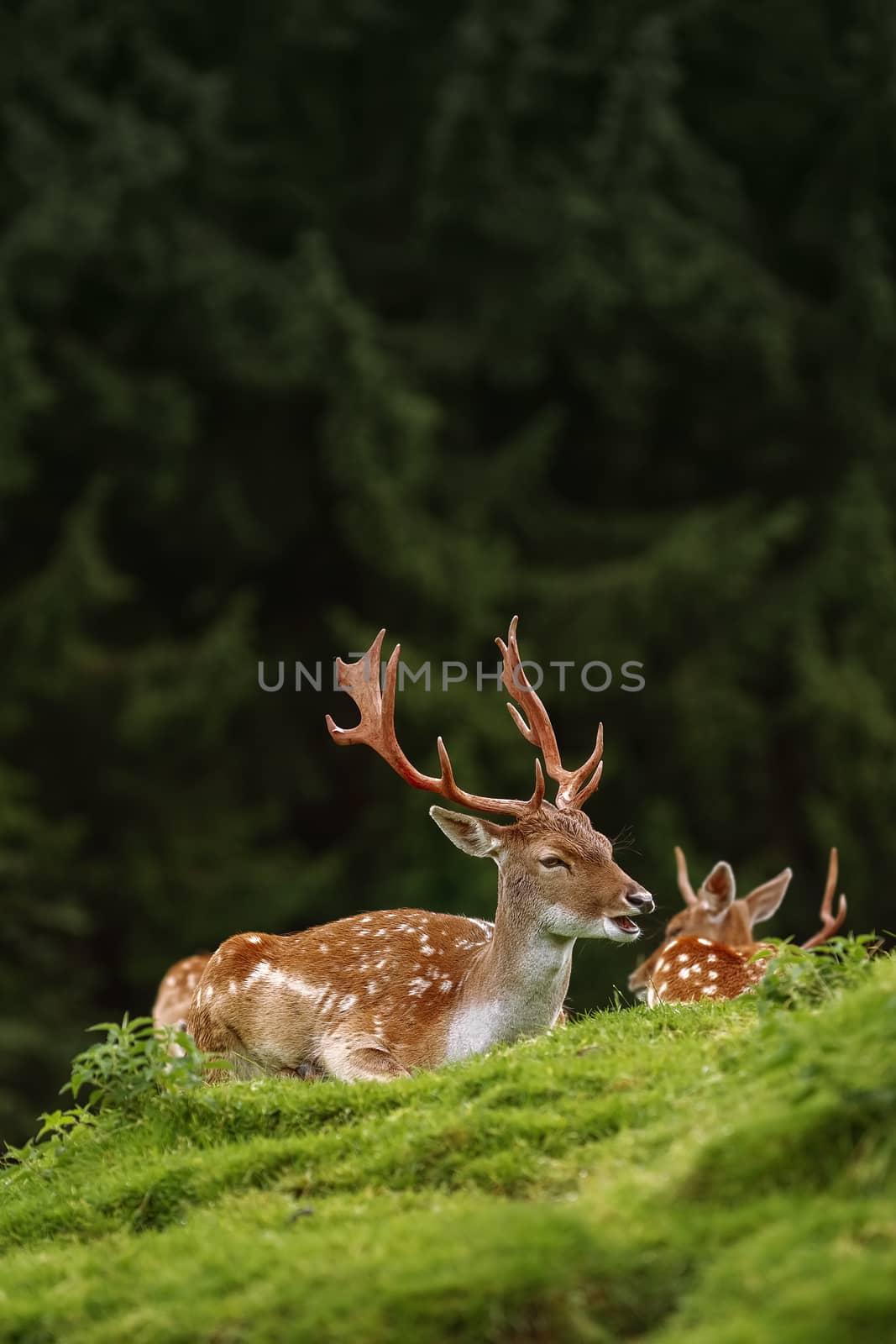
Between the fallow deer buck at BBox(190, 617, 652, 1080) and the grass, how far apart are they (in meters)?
0.88

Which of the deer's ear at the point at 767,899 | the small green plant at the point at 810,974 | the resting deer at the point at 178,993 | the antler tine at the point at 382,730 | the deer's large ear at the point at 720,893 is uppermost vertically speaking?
the antler tine at the point at 382,730

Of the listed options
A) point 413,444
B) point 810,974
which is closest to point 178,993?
point 810,974

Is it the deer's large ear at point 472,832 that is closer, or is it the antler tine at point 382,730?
the deer's large ear at point 472,832

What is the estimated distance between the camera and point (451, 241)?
2722cm

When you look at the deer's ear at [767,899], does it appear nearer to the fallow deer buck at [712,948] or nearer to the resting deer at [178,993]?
the fallow deer buck at [712,948]

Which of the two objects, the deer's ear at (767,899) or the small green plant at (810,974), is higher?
the small green plant at (810,974)

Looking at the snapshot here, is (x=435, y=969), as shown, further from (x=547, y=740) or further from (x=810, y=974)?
(x=810, y=974)

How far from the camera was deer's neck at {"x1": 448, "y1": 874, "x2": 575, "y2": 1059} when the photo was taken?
7.84 m

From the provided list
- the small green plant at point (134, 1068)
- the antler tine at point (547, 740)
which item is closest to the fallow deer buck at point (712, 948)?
the antler tine at point (547, 740)

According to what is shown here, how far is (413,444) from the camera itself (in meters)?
24.5

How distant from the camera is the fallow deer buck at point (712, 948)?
8367mm

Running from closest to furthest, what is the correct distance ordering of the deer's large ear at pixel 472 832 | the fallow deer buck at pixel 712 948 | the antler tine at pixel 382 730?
1. the deer's large ear at pixel 472 832
2. the antler tine at pixel 382 730
3. the fallow deer buck at pixel 712 948

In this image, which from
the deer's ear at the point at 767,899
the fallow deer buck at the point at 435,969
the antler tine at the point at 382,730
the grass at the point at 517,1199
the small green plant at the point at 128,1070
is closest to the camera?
the grass at the point at 517,1199

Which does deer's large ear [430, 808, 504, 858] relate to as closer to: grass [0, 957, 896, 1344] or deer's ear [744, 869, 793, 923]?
grass [0, 957, 896, 1344]
